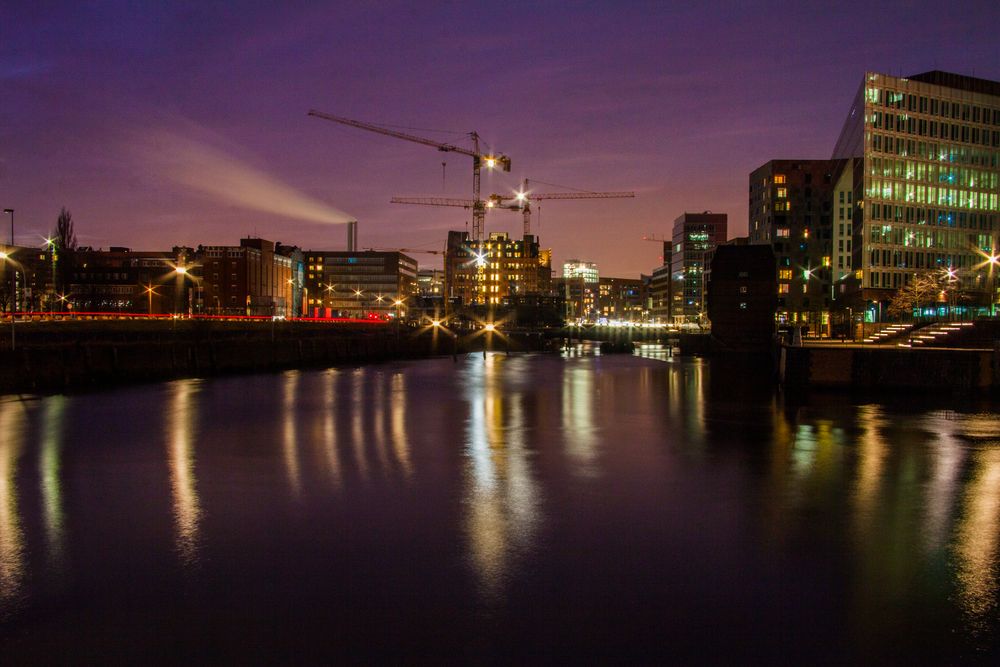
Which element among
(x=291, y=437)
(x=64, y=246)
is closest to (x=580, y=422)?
(x=291, y=437)

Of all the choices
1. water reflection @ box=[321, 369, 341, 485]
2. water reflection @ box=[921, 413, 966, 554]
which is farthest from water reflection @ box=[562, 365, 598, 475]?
water reflection @ box=[921, 413, 966, 554]

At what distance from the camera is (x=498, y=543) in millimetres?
13375

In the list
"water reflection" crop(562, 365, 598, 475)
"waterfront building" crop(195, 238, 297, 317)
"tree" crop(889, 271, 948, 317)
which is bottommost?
"water reflection" crop(562, 365, 598, 475)

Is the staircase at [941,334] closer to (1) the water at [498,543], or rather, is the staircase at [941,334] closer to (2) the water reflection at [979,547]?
(1) the water at [498,543]

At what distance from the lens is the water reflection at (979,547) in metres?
10.5

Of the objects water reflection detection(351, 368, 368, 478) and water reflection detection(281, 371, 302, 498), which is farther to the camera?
water reflection detection(351, 368, 368, 478)

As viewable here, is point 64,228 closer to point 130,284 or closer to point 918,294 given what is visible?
point 130,284

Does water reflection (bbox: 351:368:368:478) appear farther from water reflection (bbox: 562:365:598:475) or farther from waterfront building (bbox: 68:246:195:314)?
waterfront building (bbox: 68:246:195:314)

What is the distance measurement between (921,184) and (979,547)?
10311 cm

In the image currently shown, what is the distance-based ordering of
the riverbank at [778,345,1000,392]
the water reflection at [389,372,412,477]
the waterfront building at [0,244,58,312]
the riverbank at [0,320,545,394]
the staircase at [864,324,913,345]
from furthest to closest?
1. the waterfront building at [0,244,58,312]
2. the staircase at [864,324,913,345]
3. the riverbank at [0,320,545,394]
4. the riverbank at [778,345,1000,392]
5. the water reflection at [389,372,412,477]

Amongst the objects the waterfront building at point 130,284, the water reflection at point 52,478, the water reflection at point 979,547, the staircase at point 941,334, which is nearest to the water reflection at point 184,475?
the water reflection at point 52,478

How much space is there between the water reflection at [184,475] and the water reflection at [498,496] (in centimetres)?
509

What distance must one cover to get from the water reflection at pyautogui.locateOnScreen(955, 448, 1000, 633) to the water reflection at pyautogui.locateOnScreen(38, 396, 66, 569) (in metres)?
14.3

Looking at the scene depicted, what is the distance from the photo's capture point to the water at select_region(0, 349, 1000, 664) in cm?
958
